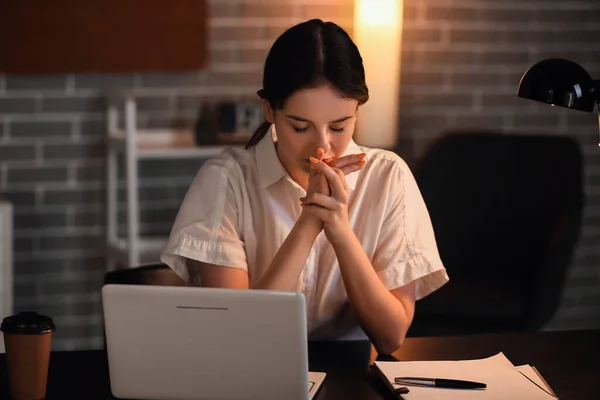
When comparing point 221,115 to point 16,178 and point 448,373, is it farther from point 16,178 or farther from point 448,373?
point 448,373

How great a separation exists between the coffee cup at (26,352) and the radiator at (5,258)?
1.83 meters

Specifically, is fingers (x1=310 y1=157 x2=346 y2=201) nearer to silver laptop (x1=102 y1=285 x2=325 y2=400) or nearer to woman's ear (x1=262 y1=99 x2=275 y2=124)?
woman's ear (x1=262 y1=99 x2=275 y2=124)

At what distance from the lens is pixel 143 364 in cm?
125

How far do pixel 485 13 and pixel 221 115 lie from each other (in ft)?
4.00

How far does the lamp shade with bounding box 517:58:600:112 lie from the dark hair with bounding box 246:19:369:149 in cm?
36

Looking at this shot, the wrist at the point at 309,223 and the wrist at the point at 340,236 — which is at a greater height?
the wrist at the point at 309,223

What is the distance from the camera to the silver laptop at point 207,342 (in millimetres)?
1193

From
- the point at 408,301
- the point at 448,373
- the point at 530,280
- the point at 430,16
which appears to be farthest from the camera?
the point at 430,16

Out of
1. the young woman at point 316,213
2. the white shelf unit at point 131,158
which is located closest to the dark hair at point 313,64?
the young woman at point 316,213

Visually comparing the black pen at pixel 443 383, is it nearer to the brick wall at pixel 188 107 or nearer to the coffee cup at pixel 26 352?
the coffee cup at pixel 26 352

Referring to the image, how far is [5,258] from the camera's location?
3064mm

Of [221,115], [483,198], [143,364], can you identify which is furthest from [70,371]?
[483,198]

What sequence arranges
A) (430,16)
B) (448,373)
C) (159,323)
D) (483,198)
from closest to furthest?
(159,323), (448,373), (483,198), (430,16)

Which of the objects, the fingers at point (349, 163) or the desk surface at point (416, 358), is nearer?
the desk surface at point (416, 358)
